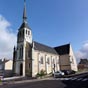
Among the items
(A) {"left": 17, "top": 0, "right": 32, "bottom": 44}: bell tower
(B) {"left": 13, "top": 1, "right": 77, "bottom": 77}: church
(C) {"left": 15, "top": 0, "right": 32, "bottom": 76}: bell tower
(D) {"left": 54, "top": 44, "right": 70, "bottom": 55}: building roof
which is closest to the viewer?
(B) {"left": 13, "top": 1, "right": 77, "bottom": 77}: church

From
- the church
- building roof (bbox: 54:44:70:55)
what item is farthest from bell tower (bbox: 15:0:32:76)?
building roof (bbox: 54:44:70:55)

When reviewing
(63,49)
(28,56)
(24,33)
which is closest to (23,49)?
(28,56)

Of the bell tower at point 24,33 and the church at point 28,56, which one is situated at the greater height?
the bell tower at point 24,33

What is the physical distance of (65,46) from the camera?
55.4 meters

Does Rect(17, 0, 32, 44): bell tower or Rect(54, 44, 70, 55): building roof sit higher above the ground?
Rect(17, 0, 32, 44): bell tower

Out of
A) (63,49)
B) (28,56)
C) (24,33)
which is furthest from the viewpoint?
(63,49)

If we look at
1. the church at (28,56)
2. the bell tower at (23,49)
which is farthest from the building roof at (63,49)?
the bell tower at (23,49)

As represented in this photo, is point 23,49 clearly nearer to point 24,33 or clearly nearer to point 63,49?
point 24,33

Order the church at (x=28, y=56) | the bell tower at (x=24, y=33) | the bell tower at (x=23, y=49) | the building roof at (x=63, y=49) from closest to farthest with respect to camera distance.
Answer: the church at (x=28, y=56) → the bell tower at (x=23, y=49) → the bell tower at (x=24, y=33) → the building roof at (x=63, y=49)

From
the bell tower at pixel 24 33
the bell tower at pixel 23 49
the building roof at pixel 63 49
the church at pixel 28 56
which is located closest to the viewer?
the church at pixel 28 56

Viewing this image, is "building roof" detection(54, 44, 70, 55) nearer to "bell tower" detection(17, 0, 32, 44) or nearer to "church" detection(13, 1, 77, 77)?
"church" detection(13, 1, 77, 77)

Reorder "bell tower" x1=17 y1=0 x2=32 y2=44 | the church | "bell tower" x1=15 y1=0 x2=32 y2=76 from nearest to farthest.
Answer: the church, "bell tower" x1=15 y1=0 x2=32 y2=76, "bell tower" x1=17 y1=0 x2=32 y2=44

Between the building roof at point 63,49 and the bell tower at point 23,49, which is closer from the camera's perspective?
the bell tower at point 23,49

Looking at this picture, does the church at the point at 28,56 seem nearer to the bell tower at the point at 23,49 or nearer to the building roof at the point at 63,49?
the bell tower at the point at 23,49
